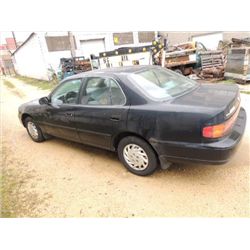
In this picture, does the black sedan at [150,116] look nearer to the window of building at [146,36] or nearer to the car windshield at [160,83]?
the car windshield at [160,83]

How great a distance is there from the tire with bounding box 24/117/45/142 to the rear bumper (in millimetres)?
2982

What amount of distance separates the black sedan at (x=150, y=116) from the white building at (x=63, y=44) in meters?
14.2

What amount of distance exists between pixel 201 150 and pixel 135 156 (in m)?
0.96

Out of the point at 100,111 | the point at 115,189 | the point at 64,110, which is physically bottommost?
the point at 115,189

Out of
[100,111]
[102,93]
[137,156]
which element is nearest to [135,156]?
[137,156]

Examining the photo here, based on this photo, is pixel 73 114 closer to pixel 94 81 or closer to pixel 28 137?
pixel 94 81

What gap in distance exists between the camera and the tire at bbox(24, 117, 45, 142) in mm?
4727

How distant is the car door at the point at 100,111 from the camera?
303 cm

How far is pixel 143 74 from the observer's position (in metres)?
3.17

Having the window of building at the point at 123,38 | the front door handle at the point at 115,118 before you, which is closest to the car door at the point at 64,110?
the front door handle at the point at 115,118

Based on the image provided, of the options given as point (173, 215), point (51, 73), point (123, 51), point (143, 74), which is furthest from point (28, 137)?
point (51, 73)

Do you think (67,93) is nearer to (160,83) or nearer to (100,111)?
(100,111)

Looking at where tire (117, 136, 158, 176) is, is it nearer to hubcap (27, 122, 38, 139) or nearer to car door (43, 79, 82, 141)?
car door (43, 79, 82, 141)

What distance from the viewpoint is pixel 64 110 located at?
3.77 m
